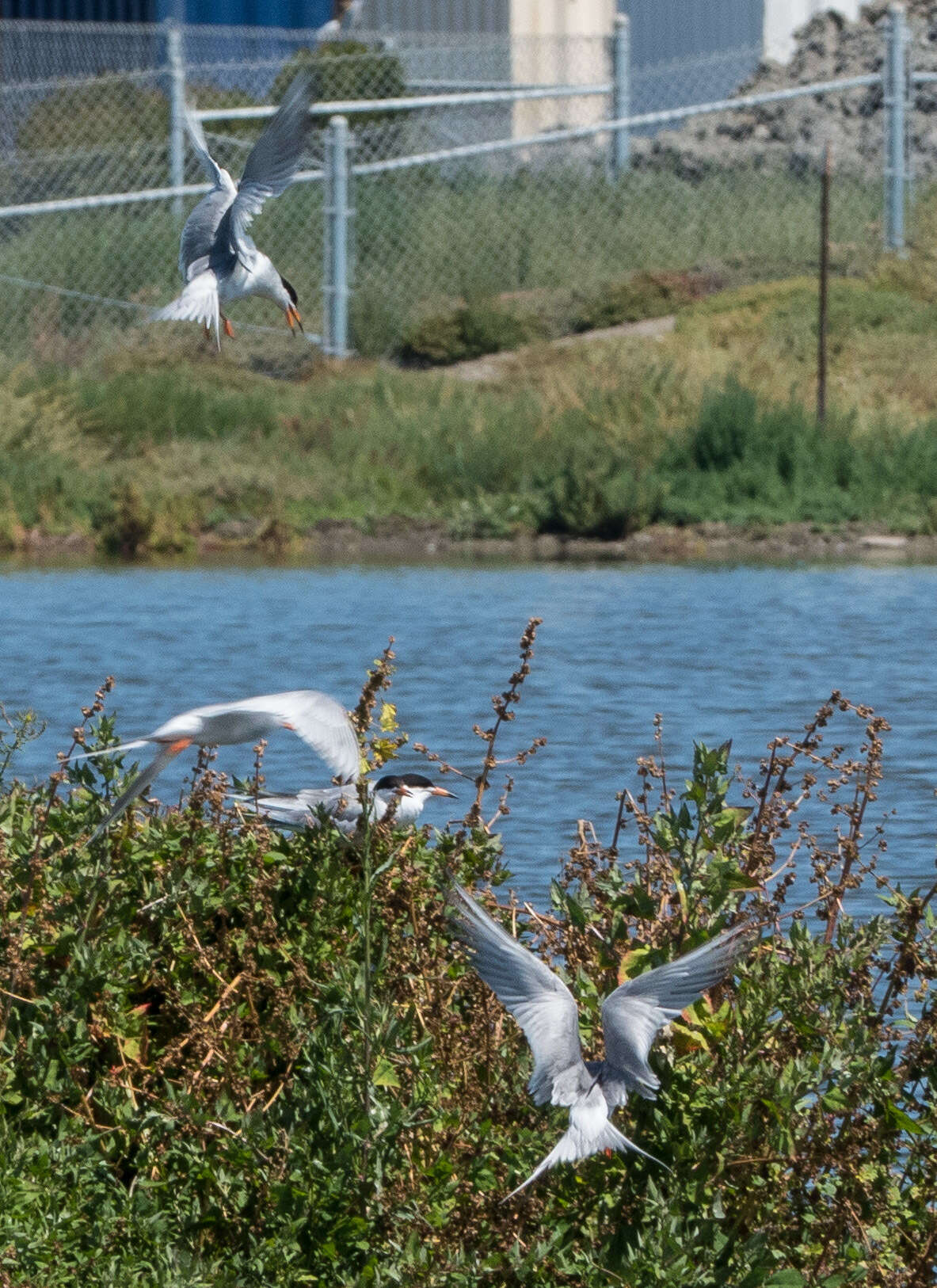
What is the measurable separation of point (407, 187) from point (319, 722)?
1867 centimetres

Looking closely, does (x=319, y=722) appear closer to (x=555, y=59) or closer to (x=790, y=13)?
(x=555, y=59)

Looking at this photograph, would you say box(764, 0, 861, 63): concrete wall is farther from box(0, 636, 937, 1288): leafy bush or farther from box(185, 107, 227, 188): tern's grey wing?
box(0, 636, 937, 1288): leafy bush

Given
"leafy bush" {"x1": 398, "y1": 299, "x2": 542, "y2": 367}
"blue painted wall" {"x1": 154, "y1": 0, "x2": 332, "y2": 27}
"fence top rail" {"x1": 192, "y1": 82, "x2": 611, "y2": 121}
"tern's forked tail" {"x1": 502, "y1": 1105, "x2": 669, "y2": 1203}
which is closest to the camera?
"tern's forked tail" {"x1": 502, "y1": 1105, "x2": 669, "y2": 1203}

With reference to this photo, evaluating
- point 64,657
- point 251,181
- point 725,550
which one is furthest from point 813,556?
point 251,181

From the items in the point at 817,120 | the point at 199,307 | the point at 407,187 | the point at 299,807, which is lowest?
the point at 299,807

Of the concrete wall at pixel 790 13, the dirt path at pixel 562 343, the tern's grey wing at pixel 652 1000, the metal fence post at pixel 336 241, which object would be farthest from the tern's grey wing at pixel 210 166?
the concrete wall at pixel 790 13

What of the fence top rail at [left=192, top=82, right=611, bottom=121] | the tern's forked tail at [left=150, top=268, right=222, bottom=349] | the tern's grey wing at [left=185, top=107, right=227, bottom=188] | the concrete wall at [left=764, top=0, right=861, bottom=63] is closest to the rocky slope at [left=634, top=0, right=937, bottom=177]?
the fence top rail at [left=192, top=82, right=611, bottom=121]

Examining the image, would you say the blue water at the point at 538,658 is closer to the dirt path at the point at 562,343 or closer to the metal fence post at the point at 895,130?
the dirt path at the point at 562,343

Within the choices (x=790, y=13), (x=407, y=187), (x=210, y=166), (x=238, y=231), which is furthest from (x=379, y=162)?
(x=238, y=231)

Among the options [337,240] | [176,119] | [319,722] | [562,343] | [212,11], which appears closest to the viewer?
[319,722]

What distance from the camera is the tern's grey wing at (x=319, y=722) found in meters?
3.80

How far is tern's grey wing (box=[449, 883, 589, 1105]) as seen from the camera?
332 centimetres

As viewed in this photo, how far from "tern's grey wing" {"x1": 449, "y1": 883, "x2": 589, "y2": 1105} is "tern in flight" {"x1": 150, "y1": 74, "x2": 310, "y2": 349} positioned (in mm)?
1974

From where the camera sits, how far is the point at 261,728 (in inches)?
152
